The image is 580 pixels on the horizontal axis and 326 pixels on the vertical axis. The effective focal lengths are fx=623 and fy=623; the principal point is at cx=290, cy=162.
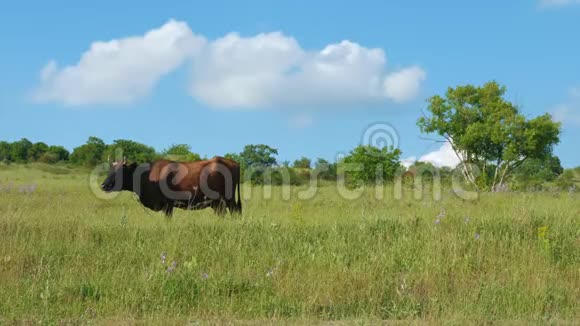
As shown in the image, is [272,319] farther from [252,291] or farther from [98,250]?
[98,250]

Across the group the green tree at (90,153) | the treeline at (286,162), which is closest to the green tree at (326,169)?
the treeline at (286,162)

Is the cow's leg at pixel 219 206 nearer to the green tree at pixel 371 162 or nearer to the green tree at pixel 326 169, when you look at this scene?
the green tree at pixel 371 162

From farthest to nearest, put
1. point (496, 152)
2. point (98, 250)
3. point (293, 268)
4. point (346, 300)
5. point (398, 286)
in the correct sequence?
point (496, 152), point (98, 250), point (293, 268), point (398, 286), point (346, 300)

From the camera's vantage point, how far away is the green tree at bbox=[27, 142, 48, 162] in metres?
59.2

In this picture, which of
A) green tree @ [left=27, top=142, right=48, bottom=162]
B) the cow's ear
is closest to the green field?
the cow's ear

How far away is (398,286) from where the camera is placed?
23.3 feet

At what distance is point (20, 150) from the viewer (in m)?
60.5

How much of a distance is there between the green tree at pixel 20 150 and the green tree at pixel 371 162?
32.5 meters

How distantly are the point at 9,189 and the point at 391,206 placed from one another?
43.1 ft

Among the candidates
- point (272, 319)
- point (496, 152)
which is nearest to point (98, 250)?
point (272, 319)

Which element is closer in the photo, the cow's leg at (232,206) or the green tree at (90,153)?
the cow's leg at (232,206)

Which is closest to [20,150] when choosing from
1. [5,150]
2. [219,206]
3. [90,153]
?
[5,150]

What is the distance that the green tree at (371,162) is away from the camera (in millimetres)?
43188

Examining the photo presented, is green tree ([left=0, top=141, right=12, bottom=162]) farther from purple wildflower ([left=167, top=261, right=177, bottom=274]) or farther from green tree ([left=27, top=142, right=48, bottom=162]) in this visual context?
purple wildflower ([left=167, top=261, right=177, bottom=274])
